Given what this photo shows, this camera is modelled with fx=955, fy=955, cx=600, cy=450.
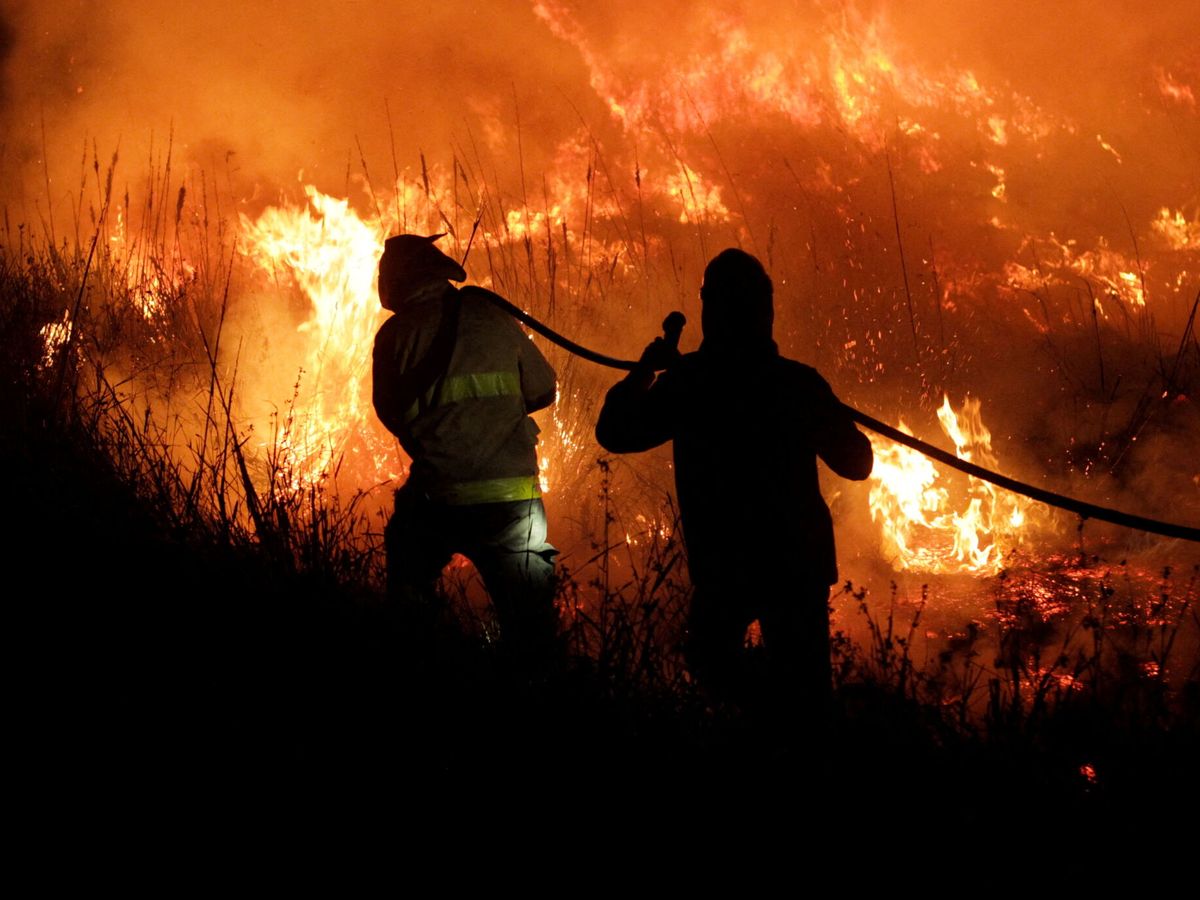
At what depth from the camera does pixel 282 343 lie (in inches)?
249

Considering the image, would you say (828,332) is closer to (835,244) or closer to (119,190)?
(835,244)

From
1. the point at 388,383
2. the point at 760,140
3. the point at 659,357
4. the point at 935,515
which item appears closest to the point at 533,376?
the point at 388,383

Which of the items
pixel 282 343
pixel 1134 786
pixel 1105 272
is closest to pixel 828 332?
pixel 1105 272

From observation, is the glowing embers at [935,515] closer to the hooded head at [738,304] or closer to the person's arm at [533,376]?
the person's arm at [533,376]

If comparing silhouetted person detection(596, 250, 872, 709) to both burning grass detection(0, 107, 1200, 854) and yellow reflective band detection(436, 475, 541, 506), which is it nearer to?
burning grass detection(0, 107, 1200, 854)

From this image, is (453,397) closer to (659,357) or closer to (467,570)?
(659,357)

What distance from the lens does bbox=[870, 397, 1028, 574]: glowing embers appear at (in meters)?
5.33

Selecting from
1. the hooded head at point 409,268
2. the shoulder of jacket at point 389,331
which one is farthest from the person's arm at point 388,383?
the hooded head at point 409,268

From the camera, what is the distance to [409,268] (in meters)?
3.35

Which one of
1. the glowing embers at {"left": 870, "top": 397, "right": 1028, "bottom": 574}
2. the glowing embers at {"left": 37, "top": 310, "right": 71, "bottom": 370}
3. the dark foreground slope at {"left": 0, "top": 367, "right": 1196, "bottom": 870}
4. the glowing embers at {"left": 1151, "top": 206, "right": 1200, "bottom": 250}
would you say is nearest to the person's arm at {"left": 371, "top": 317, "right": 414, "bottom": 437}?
the dark foreground slope at {"left": 0, "top": 367, "right": 1196, "bottom": 870}

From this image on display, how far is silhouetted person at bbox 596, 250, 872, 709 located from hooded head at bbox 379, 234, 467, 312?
98 centimetres

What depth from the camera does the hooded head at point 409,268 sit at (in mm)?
3344

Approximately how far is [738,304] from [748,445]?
1.27 feet

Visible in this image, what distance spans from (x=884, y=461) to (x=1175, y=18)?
4865 millimetres
